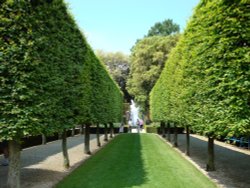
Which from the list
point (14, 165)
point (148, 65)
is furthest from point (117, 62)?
point (14, 165)

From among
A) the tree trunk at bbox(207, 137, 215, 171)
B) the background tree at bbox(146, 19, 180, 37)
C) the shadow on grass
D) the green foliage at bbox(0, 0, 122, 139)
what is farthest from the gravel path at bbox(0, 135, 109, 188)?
the background tree at bbox(146, 19, 180, 37)

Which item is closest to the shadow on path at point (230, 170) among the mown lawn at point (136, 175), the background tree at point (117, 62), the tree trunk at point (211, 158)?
the tree trunk at point (211, 158)

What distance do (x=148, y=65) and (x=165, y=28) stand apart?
20655 millimetres

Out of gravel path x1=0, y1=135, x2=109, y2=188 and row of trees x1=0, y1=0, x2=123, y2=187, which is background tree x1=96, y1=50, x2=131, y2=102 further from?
row of trees x1=0, y1=0, x2=123, y2=187

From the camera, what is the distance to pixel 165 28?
84.4 m

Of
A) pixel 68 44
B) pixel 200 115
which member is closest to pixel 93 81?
pixel 68 44

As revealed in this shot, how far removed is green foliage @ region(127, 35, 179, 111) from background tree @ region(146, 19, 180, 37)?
55.2ft

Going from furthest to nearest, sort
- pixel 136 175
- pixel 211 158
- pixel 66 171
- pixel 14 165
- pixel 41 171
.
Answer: pixel 211 158, pixel 66 171, pixel 41 171, pixel 136 175, pixel 14 165

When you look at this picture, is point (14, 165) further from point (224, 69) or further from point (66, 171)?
point (224, 69)

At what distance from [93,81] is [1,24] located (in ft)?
48.4

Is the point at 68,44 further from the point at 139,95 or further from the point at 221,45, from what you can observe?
the point at 139,95

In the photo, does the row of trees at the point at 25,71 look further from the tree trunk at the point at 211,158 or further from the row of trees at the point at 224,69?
the tree trunk at the point at 211,158

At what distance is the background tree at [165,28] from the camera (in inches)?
3319

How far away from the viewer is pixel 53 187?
12.6 metres
